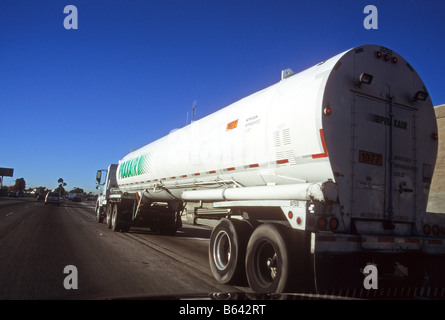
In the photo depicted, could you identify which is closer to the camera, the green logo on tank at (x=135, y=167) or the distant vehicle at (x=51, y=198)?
the green logo on tank at (x=135, y=167)

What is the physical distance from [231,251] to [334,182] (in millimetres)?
2160

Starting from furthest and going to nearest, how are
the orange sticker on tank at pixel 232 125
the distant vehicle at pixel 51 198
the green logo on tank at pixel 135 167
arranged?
the distant vehicle at pixel 51 198
the green logo on tank at pixel 135 167
the orange sticker on tank at pixel 232 125

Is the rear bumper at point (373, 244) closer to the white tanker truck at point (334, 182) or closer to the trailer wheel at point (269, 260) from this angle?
the white tanker truck at point (334, 182)

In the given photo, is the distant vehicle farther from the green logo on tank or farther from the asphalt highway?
the asphalt highway

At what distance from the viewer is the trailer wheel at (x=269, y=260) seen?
443 centimetres

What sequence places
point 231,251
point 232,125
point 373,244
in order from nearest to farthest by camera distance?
point 373,244 → point 231,251 → point 232,125

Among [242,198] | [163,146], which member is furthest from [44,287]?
[163,146]

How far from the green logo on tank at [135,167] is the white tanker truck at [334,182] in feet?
20.5

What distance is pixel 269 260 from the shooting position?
4.97m

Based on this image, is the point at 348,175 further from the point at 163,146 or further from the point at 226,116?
the point at 163,146

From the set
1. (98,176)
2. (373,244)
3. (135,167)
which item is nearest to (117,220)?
(135,167)

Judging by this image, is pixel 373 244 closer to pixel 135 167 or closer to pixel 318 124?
pixel 318 124

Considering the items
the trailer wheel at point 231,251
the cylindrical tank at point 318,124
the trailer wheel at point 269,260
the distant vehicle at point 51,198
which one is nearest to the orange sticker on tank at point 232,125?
the cylindrical tank at point 318,124

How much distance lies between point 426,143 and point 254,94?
10.6ft
